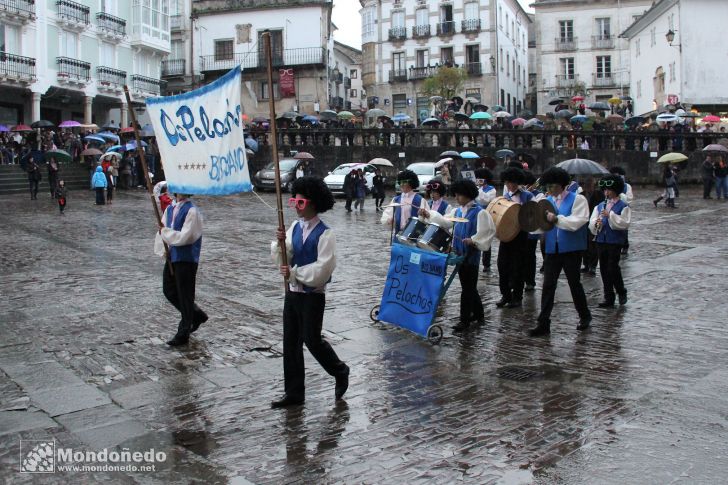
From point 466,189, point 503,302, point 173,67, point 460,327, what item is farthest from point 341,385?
point 173,67

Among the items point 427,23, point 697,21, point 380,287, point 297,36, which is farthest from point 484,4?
point 380,287

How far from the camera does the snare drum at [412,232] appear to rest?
28.5ft

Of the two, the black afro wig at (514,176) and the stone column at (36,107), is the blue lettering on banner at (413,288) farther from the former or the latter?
the stone column at (36,107)

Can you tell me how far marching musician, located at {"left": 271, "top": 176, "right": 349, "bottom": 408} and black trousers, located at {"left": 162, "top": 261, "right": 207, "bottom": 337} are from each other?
2.06 m

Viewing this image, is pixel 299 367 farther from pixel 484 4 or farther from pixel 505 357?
pixel 484 4

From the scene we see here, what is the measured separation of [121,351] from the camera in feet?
26.5

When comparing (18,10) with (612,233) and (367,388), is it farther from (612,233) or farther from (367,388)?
(367,388)

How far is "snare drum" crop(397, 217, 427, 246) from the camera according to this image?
868cm

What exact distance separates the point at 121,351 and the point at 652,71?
42.9 m

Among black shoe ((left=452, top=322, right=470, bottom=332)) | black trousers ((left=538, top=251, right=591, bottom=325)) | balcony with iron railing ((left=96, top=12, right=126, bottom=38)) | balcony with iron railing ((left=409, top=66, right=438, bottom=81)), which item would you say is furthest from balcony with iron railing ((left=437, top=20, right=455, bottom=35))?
black shoe ((left=452, top=322, right=470, bottom=332))

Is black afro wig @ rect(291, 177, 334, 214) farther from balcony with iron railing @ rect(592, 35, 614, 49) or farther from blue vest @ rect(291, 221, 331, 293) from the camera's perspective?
balcony with iron railing @ rect(592, 35, 614, 49)

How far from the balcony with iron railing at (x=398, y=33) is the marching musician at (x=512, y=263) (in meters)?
50.3

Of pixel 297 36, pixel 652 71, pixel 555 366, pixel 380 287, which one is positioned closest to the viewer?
pixel 555 366

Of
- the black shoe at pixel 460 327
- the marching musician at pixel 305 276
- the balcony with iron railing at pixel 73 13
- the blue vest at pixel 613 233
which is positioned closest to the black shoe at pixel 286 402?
the marching musician at pixel 305 276
